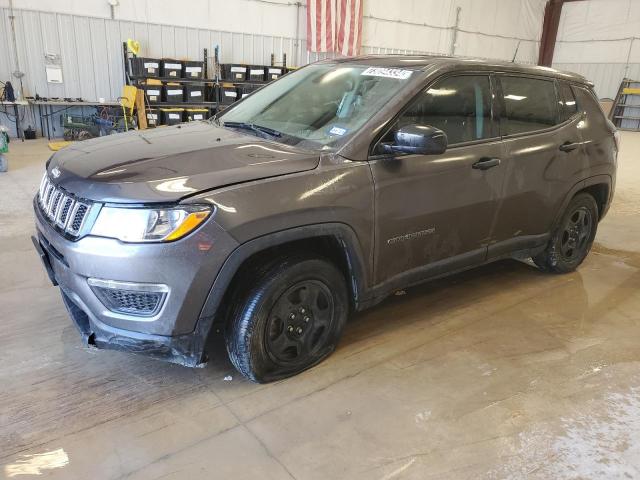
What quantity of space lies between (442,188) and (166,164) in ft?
4.84

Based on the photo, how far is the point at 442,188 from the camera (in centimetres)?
282

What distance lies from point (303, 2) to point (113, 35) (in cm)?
496

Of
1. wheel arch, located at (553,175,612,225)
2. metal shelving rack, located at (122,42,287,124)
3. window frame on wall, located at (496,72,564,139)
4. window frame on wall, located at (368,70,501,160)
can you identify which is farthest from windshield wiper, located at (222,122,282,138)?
metal shelving rack, located at (122,42,287,124)

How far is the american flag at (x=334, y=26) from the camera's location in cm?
1327

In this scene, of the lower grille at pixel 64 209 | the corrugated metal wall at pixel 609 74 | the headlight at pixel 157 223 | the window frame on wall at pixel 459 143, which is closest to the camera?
the headlight at pixel 157 223

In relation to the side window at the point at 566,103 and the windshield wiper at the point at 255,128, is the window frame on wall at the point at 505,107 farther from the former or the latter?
the windshield wiper at the point at 255,128

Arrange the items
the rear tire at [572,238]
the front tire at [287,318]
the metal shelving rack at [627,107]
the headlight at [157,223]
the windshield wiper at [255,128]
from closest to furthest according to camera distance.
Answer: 1. the headlight at [157,223]
2. the front tire at [287,318]
3. the windshield wiper at [255,128]
4. the rear tire at [572,238]
5. the metal shelving rack at [627,107]

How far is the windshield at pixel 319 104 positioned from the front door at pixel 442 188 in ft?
0.63

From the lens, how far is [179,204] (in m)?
2.03

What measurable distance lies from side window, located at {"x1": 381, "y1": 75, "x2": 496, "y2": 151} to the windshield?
0.49 feet

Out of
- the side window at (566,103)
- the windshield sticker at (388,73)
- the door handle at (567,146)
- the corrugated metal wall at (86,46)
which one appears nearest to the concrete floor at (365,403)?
the door handle at (567,146)

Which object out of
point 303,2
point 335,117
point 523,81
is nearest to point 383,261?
point 335,117

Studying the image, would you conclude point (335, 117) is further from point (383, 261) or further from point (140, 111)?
point (140, 111)

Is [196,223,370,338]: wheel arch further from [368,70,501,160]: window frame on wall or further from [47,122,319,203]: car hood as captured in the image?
[368,70,501,160]: window frame on wall
